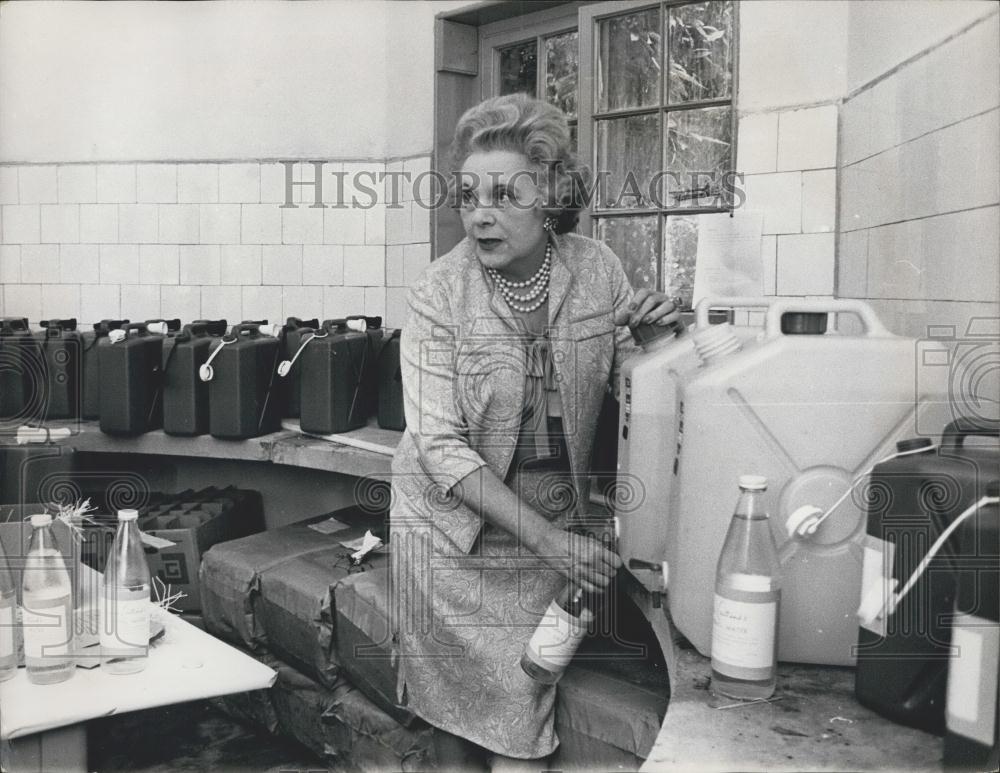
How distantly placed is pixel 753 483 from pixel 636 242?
245 cm

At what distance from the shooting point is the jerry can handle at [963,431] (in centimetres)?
118

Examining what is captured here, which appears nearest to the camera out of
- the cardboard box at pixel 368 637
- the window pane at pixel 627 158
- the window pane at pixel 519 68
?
the cardboard box at pixel 368 637

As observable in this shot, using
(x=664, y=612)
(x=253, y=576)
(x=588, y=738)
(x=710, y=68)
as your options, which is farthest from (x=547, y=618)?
(x=710, y=68)

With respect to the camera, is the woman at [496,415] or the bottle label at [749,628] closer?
the bottle label at [749,628]

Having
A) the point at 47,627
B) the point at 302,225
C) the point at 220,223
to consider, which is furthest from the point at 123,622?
the point at 220,223

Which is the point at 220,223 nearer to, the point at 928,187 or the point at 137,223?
the point at 137,223

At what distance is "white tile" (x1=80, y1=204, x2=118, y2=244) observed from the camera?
15.7 feet

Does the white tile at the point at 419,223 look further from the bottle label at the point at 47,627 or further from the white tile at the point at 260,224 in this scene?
the bottle label at the point at 47,627

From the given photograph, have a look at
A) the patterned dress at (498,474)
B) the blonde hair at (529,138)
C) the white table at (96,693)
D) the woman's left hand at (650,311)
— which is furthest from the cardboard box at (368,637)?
the blonde hair at (529,138)

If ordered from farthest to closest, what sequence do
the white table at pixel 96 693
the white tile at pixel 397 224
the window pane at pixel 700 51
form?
1. the white tile at pixel 397 224
2. the window pane at pixel 700 51
3. the white table at pixel 96 693

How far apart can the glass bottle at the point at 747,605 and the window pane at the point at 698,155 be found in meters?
2.24

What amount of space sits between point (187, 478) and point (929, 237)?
341 centimetres

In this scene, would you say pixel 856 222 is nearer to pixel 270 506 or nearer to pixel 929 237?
pixel 929 237

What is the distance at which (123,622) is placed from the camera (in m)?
1.80
